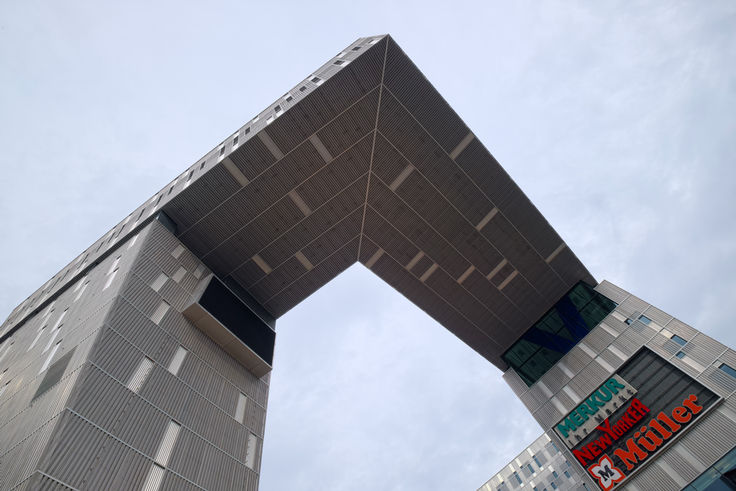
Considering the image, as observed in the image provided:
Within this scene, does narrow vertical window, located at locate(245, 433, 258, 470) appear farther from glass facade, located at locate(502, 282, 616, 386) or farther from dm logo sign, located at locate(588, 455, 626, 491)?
glass facade, located at locate(502, 282, 616, 386)

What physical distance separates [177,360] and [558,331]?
30.3 m

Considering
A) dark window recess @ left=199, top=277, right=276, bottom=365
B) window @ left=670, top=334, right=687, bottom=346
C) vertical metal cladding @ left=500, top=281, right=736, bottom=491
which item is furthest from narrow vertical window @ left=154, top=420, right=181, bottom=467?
window @ left=670, top=334, right=687, bottom=346

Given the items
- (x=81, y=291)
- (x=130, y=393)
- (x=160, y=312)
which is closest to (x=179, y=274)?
(x=160, y=312)

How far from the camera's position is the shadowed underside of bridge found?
28625mm

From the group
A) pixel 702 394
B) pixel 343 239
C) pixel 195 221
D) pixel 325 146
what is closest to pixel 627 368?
pixel 702 394

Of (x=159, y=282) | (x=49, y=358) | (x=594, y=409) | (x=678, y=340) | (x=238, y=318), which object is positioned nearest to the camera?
(x=49, y=358)

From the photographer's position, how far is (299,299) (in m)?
36.0

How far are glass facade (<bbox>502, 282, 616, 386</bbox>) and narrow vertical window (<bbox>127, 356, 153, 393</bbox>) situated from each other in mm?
30395

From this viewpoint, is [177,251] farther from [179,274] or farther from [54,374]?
[54,374]

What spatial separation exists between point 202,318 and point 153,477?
33.1ft

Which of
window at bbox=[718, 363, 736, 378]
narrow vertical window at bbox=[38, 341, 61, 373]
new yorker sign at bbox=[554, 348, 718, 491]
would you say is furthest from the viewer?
new yorker sign at bbox=[554, 348, 718, 491]

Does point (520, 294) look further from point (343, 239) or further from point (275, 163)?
point (275, 163)

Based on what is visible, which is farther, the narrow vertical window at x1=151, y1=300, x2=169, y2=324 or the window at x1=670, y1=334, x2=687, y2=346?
the window at x1=670, y1=334, x2=687, y2=346

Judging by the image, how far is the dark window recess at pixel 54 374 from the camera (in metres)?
18.9
